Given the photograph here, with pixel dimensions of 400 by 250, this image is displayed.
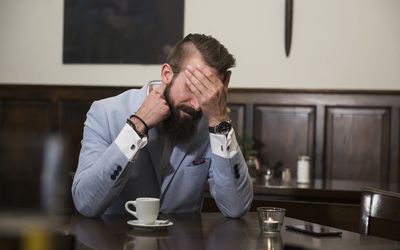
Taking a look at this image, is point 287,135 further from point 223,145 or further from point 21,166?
point 21,166

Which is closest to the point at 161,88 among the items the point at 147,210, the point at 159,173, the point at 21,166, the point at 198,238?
the point at 159,173

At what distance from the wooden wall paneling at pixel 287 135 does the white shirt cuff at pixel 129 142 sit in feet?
8.68

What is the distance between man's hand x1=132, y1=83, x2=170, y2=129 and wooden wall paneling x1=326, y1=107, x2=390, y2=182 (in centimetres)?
267

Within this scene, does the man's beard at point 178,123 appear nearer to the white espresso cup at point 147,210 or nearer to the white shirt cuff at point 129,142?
the white shirt cuff at point 129,142

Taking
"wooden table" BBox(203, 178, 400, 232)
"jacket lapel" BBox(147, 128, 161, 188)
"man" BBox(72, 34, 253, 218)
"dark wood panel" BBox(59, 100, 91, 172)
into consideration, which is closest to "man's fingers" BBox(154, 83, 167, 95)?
"man" BBox(72, 34, 253, 218)

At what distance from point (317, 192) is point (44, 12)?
2608mm

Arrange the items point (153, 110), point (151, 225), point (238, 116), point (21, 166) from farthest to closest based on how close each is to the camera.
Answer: point (238, 116), point (153, 110), point (151, 225), point (21, 166)

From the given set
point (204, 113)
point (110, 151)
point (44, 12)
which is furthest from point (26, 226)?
point (44, 12)

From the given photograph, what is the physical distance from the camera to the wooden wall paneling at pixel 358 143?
4297 millimetres

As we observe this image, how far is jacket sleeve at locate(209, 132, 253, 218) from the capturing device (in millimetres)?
1892

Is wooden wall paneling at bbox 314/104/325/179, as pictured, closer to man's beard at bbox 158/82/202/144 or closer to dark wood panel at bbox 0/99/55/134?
dark wood panel at bbox 0/99/55/134

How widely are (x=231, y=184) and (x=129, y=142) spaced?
37 cm

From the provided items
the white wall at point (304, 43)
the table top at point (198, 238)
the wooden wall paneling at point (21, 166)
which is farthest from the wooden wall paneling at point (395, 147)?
the wooden wall paneling at point (21, 166)

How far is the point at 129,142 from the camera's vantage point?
1.77 metres
